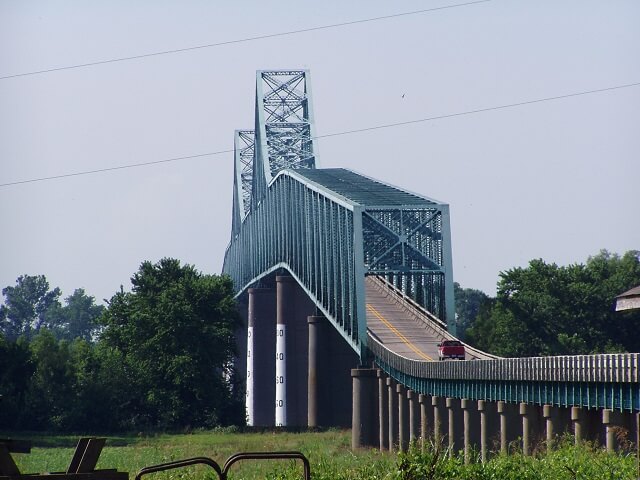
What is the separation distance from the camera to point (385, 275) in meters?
106

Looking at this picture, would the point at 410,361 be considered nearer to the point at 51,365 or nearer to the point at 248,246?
the point at 51,365

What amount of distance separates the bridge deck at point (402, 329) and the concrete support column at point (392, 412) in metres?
2.34

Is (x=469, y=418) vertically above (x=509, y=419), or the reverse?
(x=509, y=419)

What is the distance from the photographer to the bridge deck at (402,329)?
95000mm

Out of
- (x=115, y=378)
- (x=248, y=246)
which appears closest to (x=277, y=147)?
(x=248, y=246)

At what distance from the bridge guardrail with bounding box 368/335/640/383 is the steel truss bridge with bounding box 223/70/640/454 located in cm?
5

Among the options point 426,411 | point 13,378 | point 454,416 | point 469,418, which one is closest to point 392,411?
point 426,411

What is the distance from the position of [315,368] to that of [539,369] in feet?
183

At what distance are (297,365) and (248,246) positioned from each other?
44.9 m

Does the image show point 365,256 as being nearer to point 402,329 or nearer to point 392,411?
point 402,329

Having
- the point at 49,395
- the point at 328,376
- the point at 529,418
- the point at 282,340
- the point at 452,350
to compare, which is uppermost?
the point at 282,340

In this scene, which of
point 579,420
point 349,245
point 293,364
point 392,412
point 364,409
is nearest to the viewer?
point 579,420

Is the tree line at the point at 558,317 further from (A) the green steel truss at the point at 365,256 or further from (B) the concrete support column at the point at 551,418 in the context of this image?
(B) the concrete support column at the point at 551,418

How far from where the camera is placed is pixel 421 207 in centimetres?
10425
